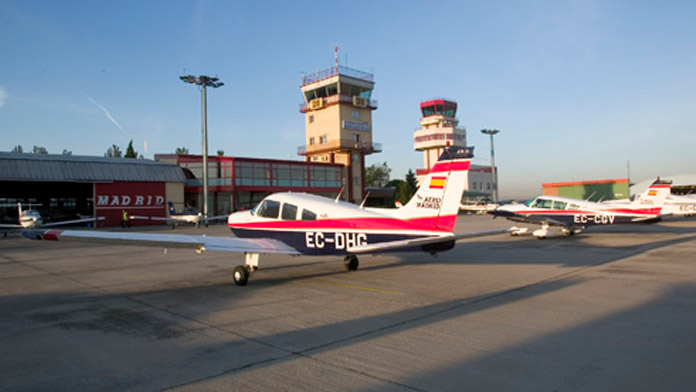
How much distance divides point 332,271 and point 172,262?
6.11 m

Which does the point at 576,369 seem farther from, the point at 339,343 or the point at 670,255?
the point at 670,255

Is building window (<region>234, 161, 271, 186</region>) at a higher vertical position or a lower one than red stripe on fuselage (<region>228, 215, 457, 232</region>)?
higher

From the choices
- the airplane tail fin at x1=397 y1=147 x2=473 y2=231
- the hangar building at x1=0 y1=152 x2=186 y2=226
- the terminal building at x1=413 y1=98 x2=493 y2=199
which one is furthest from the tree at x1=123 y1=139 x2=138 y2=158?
the airplane tail fin at x1=397 y1=147 x2=473 y2=231

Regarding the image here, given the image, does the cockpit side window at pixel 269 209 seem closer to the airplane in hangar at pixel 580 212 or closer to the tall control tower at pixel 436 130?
the airplane in hangar at pixel 580 212

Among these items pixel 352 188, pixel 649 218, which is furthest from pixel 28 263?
pixel 352 188

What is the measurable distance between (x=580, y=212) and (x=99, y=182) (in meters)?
39.5

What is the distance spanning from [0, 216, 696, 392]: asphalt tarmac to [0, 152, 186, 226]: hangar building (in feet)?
99.8

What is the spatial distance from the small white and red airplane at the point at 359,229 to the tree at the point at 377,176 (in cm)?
9125

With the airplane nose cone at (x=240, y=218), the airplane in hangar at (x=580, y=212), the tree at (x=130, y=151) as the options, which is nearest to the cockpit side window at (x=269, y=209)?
the airplane nose cone at (x=240, y=218)

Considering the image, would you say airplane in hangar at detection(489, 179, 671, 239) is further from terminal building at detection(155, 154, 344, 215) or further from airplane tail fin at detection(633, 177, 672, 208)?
terminal building at detection(155, 154, 344, 215)

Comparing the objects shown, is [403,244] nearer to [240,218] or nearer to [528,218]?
[240,218]

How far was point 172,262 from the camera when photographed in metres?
14.5

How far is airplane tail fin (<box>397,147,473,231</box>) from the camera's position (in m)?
9.80

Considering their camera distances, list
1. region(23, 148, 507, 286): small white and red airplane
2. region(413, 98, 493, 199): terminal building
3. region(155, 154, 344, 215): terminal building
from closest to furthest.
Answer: region(23, 148, 507, 286): small white and red airplane
region(155, 154, 344, 215): terminal building
region(413, 98, 493, 199): terminal building
